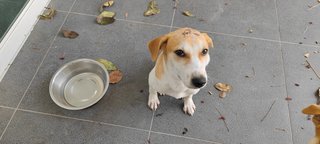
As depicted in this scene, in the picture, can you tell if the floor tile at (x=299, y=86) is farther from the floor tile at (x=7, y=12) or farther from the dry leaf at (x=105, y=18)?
the floor tile at (x=7, y=12)

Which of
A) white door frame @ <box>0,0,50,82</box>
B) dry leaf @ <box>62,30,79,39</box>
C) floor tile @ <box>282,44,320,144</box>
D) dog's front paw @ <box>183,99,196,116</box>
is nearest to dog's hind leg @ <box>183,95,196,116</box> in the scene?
dog's front paw @ <box>183,99,196,116</box>

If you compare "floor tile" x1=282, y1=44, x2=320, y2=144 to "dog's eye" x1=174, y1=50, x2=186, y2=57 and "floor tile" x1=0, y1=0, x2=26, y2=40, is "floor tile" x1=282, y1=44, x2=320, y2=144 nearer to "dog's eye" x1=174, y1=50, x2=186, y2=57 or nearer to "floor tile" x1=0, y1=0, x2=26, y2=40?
"dog's eye" x1=174, y1=50, x2=186, y2=57

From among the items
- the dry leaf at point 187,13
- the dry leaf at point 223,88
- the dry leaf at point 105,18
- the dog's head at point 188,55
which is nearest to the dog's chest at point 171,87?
the dog's head at point 188,55

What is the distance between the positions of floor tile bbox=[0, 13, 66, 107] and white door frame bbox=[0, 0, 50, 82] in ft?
0.14

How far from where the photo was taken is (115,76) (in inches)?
105

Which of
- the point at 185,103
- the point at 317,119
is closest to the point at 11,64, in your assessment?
the point at 185,103

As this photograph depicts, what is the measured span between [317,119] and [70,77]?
81.0 inches

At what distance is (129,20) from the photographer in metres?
3.12

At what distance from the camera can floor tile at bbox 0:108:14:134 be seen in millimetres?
2348

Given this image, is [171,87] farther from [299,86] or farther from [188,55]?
[299,86]

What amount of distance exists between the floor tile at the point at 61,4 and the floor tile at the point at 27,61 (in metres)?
0.11

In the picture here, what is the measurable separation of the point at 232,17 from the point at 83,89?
192 centimetres

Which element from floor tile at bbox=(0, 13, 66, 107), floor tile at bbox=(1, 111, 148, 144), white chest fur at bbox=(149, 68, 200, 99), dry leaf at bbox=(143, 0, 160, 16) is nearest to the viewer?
white chest fur at bbox=(149, 68, 200, 99)

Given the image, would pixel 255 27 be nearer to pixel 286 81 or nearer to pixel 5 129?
pixel 286 81
